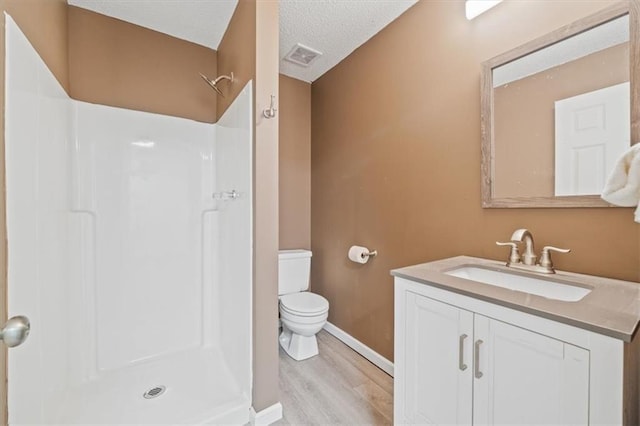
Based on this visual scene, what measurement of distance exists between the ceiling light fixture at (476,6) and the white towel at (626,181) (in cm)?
97

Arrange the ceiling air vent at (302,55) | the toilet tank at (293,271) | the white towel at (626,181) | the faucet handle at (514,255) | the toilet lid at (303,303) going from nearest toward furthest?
the white towel at (626,181), the faucet handle at (514,255), the toilet lid at (303,303), the ceiling air vent at (302,55), the toilet tank at (293,271)

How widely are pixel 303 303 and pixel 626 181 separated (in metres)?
1.81

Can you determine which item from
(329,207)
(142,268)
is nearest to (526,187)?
(329,207)

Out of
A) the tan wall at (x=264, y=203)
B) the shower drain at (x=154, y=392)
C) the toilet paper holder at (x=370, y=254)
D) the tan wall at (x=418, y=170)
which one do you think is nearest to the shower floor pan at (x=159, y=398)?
the shower drain at (x=154, y=392)

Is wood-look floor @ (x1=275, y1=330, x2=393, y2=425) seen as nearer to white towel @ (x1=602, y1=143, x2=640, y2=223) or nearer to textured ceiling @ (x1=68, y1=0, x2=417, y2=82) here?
white towel @ (x1=602, y1=143, x2=640, y2=223)

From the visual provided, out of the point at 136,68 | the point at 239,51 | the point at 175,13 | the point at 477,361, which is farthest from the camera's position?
the point at 136,68

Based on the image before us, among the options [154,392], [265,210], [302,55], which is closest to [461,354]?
[265,210]

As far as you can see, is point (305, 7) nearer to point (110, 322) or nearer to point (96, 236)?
point (96, 236)

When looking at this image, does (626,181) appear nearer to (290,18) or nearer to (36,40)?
(290,18)

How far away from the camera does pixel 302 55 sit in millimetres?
2203

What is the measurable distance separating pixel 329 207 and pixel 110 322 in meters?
1.80

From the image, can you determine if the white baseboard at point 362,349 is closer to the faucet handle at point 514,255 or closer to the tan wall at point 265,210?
the tan wall at point 265,210

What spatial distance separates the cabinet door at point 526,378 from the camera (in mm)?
655

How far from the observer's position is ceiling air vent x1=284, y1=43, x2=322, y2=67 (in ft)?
6.89
